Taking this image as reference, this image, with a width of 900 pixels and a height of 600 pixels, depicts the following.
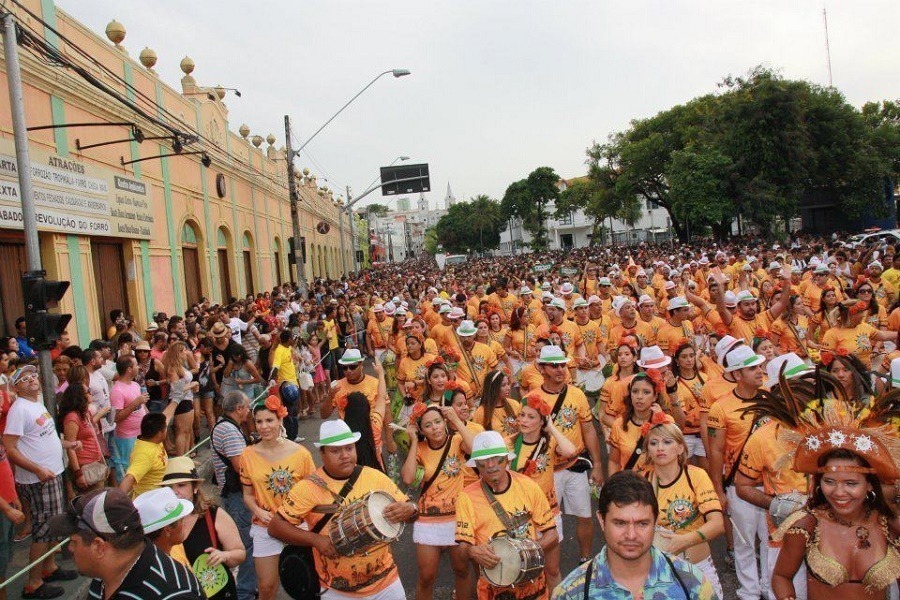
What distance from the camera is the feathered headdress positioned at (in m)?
3.26

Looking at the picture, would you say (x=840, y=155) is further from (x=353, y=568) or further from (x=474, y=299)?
(x=353, y=568)

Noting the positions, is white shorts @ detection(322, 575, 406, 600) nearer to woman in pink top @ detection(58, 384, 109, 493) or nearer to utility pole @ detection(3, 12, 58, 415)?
woman in pink top @ detection(58, 384, 109, 493)

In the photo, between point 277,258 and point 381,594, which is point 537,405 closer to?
point 381,594

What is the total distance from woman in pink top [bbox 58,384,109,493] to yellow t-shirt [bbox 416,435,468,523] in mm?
3520

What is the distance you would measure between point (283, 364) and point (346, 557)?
245 inches

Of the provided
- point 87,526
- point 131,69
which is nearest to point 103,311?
point 131,69

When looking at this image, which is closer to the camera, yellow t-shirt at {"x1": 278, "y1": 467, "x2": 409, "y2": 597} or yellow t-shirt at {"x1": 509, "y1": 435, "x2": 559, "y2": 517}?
yellow t-shirt at {"x1": 278, "y1": 467, "x2": 409, "y2": 597}

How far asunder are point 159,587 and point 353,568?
4.94ft

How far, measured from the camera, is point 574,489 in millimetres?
5746

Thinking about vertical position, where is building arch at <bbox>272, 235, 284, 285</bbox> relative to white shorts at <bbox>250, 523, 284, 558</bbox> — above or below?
above

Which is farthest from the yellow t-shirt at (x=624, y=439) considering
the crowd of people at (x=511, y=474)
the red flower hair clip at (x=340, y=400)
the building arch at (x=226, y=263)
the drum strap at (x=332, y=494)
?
the building arch at (x=226, y=263)

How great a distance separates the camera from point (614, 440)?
545cm

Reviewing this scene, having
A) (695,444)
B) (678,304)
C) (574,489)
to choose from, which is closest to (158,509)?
(574,489)

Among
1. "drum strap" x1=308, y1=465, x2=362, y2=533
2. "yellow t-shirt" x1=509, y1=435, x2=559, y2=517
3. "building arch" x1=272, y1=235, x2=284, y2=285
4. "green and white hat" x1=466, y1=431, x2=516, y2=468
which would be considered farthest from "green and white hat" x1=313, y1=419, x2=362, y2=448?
"building arch" x1=272, y1=235, x2=284, y2=285
